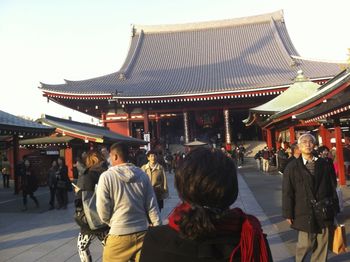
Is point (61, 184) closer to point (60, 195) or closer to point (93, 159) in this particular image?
point (60, 195)

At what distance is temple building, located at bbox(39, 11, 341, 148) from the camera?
2566 centimetres

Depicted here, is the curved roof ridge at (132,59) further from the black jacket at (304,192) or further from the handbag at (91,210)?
the black jacket at (304,192)

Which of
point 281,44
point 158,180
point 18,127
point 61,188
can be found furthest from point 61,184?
point 281,44

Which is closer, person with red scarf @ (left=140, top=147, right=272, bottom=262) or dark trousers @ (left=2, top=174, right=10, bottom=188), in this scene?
person with red scarf @ (left=140, top=147, right=272, bottom=262)

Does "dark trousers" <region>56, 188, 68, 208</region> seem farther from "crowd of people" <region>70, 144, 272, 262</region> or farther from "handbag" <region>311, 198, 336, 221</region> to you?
"crowd of people" <region>70, 144, 272, 262</region>

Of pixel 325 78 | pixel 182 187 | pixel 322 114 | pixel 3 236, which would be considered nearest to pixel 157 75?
pixel 325 78

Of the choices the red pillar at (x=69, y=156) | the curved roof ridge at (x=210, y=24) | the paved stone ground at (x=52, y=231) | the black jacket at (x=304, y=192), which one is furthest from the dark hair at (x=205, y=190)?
the curved roof ridge at (x=210, y=24)

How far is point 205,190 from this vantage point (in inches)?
66.2

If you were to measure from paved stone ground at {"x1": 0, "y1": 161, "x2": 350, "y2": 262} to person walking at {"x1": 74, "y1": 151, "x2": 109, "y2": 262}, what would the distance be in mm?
1545

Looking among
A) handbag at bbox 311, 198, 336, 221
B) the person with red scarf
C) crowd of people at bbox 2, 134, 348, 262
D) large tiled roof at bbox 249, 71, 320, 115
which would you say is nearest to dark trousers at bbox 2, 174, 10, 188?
large tiled roof at bbox 249, 71, 320, 115

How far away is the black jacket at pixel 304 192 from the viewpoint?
4.34 meters

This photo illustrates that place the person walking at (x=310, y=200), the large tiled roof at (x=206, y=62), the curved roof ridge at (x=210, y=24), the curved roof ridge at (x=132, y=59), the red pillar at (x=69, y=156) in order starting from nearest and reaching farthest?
1. the person walking at (x=310, y=200)
2. the red pillar at (x=69, y=156)
3. the large tiled roof at (x=206, y=62)
4. the curved roof ridge at (x=132, y=59)
5. the curved roof ridge at (x=210, y=24)

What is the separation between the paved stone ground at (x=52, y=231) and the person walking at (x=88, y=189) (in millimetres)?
1545

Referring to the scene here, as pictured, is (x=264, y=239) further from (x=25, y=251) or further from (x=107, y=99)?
(x=107, y=99)
